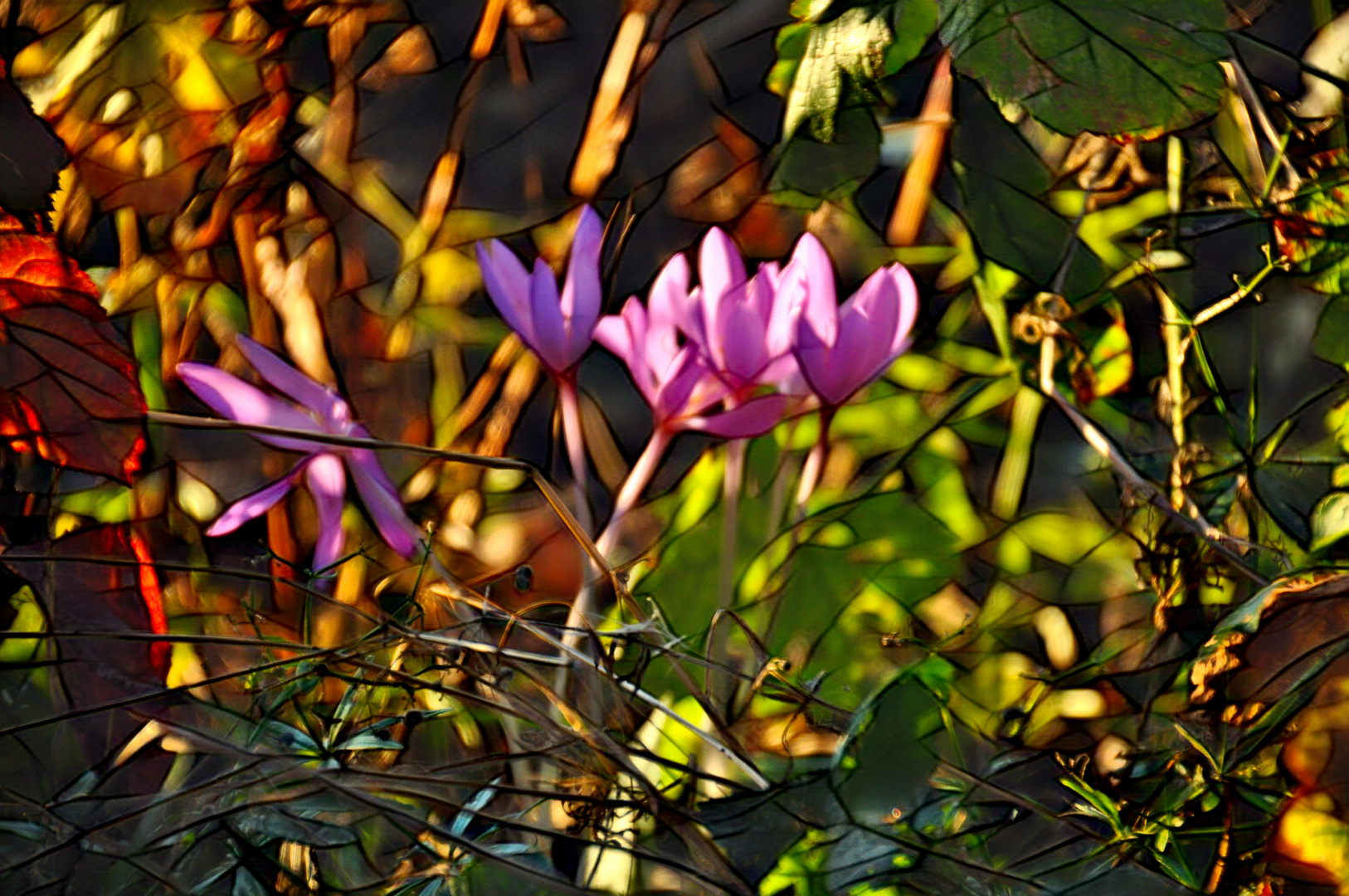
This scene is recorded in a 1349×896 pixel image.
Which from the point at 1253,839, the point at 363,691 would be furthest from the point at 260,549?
the point at 1253,839

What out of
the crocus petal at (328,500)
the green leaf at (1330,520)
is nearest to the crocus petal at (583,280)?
the crocus petal at (328,500)

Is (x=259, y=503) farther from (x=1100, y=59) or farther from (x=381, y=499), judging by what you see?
(x=1100, y=59)

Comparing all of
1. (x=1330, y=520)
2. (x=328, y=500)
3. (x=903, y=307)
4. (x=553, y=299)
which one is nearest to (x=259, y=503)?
(x=328, y=500)

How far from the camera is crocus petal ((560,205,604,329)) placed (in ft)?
1.42

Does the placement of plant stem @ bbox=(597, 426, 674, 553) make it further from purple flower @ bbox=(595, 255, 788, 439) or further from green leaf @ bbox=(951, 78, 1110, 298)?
green leaf @ bbox=(951, 78, 1110, 298)

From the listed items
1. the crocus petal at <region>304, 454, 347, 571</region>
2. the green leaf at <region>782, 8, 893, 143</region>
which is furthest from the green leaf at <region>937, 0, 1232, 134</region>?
the crocus petal at <region>304, 454, 347, 571</region>

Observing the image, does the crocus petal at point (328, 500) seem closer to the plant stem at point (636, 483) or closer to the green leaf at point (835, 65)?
the plant stem at point (636, 483)

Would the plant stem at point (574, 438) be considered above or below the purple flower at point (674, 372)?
below

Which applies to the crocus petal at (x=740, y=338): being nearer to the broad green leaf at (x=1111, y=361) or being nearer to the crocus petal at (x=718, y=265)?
the crocus petal at (x=718, y=265)

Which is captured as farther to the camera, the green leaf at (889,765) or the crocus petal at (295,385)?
the crocus petal at (295,385)

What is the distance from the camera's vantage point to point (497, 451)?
1.65ft

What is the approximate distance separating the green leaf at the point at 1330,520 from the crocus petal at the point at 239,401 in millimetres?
347

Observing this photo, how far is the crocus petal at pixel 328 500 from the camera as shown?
1.48ft

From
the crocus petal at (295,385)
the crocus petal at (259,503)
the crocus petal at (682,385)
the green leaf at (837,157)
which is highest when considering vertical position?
the green leaf at (837,157)
